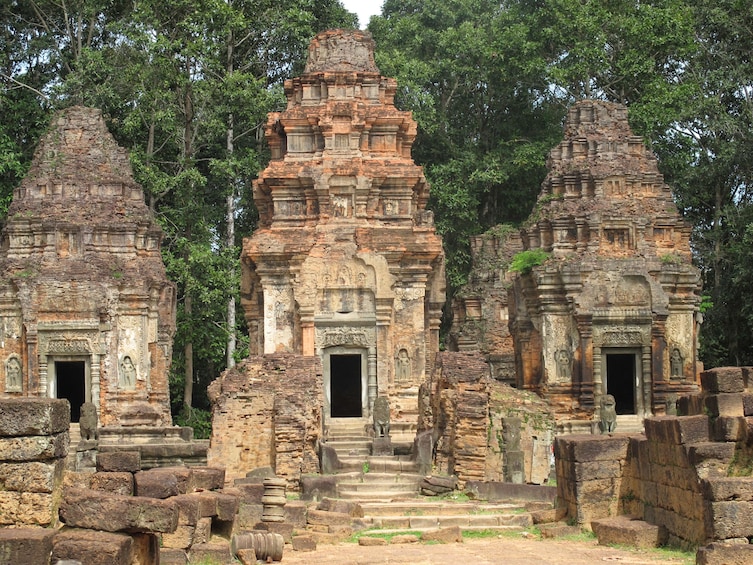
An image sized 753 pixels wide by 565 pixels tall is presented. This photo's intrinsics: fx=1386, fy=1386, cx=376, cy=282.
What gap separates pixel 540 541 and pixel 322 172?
12469 mm

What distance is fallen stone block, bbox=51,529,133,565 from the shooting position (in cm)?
980

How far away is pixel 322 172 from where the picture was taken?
26.2 m

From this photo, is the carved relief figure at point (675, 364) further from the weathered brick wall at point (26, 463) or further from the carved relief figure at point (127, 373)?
the weathered brick wall at point (26, 463)

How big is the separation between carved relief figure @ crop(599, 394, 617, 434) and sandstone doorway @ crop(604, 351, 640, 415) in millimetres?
3124

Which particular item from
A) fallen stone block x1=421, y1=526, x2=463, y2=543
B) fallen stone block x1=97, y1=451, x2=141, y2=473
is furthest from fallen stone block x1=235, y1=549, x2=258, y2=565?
fallen stone block x1=421, y1=526, x2=463, y2=543

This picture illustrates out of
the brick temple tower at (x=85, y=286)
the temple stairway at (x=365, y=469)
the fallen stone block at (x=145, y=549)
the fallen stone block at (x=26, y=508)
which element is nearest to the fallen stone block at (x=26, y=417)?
the fallen stone block at (x=26, y=508)

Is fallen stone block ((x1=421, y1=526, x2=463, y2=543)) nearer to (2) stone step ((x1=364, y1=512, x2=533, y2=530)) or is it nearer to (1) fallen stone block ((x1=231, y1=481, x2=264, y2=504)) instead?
(2) stone step ((x1=364, y1=512, x2=533, y2=530))

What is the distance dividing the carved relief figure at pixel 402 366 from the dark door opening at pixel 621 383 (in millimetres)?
5230

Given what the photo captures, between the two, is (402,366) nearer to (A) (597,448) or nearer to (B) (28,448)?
(A) (597,448)

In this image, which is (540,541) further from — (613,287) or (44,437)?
(613,287)

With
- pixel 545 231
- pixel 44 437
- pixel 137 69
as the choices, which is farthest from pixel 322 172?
pixel 44 437

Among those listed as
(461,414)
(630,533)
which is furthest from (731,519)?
(461,414)

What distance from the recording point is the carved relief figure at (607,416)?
80.8 feet

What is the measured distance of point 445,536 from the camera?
15.4 m
